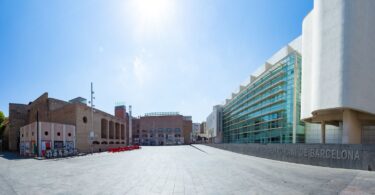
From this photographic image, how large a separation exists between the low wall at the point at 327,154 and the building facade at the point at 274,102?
12669 millimetres

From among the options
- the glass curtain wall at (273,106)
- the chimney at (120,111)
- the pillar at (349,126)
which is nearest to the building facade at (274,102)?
the glass curtain wall at (273,106)

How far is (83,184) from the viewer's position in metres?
9.98

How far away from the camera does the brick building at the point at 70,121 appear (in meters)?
40.0

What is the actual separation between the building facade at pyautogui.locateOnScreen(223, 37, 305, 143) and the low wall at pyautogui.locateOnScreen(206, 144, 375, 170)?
12.7 m

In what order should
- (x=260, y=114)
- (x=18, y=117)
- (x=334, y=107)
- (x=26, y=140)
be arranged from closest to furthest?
(x=334, y=107), (x=26, y=140), (x=260, y=114), (x=18, y=117)

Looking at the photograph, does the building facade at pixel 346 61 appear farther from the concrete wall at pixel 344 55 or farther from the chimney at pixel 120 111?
the chimney at pixel 120 111

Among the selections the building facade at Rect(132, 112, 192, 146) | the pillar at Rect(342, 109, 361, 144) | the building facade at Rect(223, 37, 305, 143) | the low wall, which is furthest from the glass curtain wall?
the building facade at Rect(132, 112, 192, 146)

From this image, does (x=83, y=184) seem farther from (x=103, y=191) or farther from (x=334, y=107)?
(x=334, y=107)

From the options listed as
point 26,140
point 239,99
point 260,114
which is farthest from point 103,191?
point 239,99

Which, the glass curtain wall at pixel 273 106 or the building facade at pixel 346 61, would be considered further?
the glass curtain wall at pixel 273 106

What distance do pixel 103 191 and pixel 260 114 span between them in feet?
127

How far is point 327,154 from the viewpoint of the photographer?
15.1m

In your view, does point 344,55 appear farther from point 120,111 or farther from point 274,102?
point 120,111

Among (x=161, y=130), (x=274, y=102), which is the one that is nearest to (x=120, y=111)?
(x=161, y=130)
